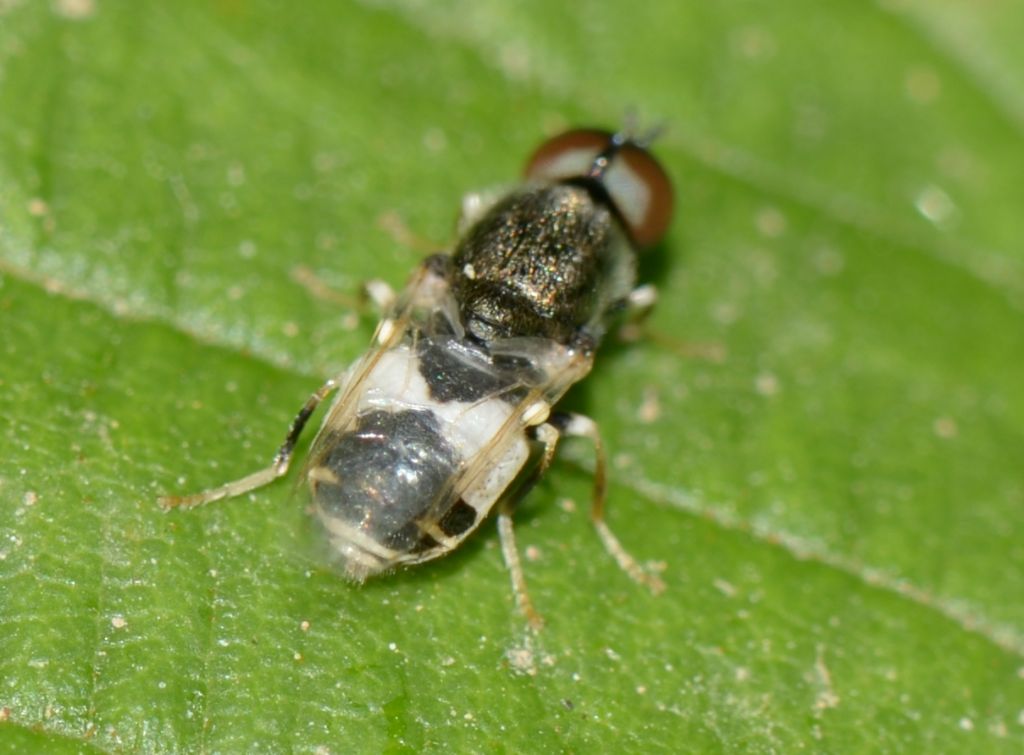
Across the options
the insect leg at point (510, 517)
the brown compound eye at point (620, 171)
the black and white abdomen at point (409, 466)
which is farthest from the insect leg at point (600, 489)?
the brown compound eye at point (620, 171)

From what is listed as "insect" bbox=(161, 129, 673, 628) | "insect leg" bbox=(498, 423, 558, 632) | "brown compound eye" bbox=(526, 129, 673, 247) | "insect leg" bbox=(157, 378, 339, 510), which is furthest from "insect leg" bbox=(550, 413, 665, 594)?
"brown compound eye" bbox=(526, 129, 673, 247)

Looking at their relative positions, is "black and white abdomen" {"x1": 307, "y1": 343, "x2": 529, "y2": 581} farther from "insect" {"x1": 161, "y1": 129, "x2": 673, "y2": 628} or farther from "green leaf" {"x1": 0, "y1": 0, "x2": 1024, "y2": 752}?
"green leaf" {"x1": 0, "y1": 0, "x2": 1024, "y2": 752}

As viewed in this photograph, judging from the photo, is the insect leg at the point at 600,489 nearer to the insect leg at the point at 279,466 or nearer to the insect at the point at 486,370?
the insect at the point at 486,370

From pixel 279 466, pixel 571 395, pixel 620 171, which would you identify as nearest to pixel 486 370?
pixel 279 466

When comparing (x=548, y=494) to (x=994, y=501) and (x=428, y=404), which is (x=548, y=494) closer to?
(x=428, y=404)

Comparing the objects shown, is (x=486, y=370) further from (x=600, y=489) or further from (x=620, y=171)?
(x=620, y=171)

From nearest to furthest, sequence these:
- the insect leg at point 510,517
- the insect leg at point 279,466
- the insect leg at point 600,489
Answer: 1. the insect leg at point 279,466
2. the insect leg at point 510,517
3. the insect leg at point 600,489
